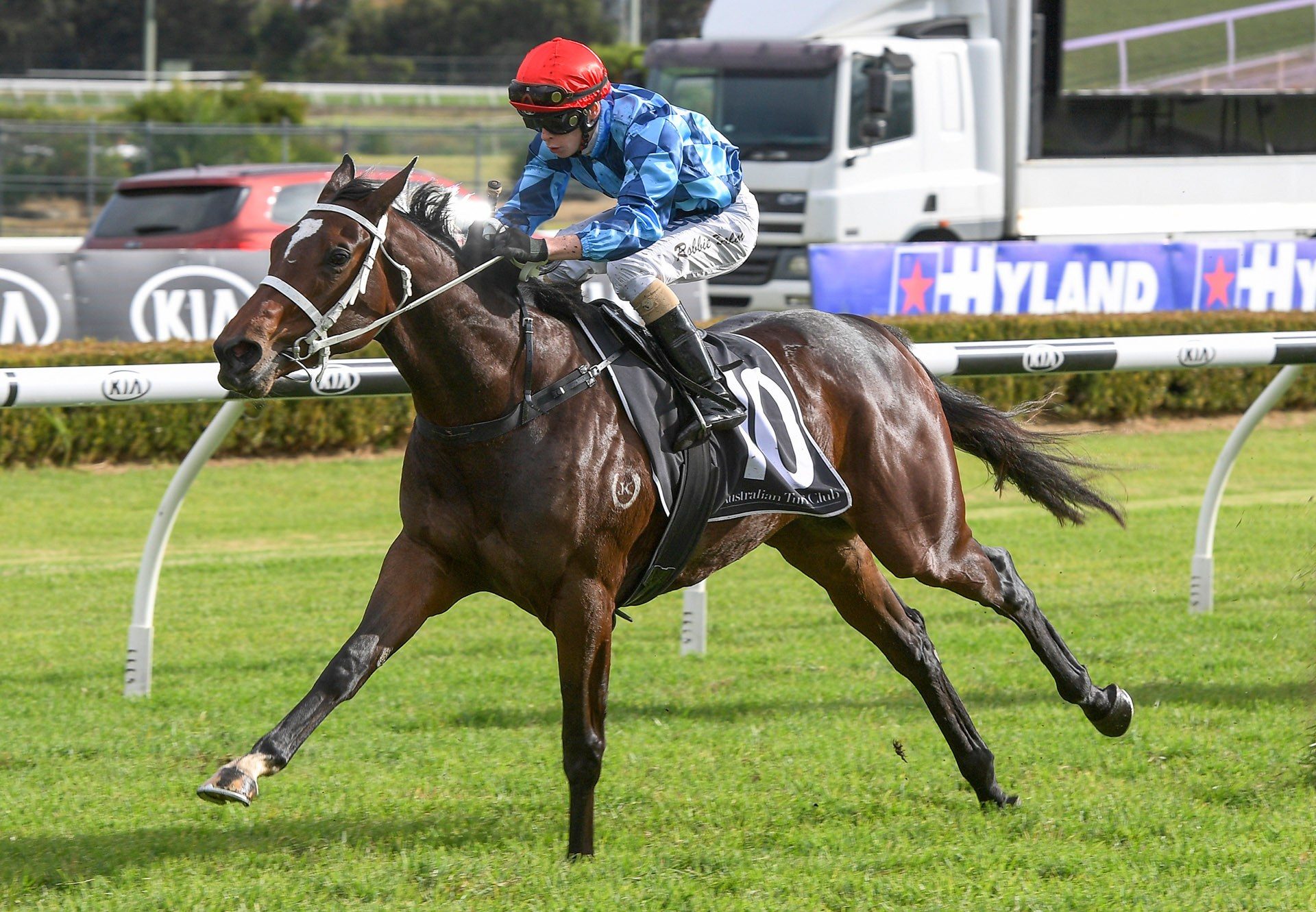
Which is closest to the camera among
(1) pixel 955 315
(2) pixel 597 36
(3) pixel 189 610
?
(3) pixel 189 610

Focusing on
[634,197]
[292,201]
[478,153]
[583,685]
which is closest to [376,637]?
→ [583,685]

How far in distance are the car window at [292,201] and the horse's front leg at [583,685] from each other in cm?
892

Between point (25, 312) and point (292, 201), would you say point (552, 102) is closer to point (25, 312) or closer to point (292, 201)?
point (25, 312)

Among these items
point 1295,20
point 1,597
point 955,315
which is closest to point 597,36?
point 1295,20

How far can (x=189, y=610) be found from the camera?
650 centimetres

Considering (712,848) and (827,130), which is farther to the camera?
(827,130)

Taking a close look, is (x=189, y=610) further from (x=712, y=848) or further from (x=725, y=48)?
(x=725, y=48)

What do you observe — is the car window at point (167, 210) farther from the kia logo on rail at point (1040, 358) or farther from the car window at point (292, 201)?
the kia logo on rail at point (1040, 358)

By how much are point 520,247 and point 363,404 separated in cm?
657

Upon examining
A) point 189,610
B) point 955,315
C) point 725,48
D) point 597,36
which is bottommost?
point 189,610

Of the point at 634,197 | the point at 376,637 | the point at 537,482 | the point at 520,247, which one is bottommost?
the point at 376,637

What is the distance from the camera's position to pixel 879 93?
13.4 m

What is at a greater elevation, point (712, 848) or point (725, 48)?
point (725, 48)

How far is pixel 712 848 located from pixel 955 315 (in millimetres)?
8302
